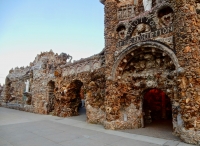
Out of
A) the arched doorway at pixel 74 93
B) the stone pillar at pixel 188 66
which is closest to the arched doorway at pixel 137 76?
the stone pillar at pixel 188 66

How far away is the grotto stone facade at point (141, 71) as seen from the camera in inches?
200

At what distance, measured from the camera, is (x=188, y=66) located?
5.03 m

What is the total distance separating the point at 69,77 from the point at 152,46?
673 centimetres

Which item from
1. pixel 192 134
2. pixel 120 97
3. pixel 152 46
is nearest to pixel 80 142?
pixel 120 97

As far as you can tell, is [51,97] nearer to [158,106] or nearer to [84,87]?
[84,87]

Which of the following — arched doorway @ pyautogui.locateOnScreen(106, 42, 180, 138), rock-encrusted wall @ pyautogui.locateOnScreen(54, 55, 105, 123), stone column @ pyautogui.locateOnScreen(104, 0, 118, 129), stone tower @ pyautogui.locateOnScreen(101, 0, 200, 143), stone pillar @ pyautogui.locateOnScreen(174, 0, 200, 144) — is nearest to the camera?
stone pillar @ pyautogui.locateOnScreen(174, 0, 200, 144)

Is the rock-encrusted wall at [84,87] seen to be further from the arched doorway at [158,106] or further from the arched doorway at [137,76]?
the arched doorway at [158,106]

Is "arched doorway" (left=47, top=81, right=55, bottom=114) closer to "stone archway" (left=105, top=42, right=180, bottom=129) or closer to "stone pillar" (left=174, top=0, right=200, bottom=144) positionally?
"stone archway" (left=105, top=42, right=180, bottom=129)

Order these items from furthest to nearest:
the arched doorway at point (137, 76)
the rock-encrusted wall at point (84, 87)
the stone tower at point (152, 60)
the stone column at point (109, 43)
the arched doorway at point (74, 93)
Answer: the arched doorway at point (74, 93)
the rock-encrusted wall at point (84, 87)
the stone column at point (109, 43)
the arched doorway at point (137, 76)
the stone tower at point (152, 60)

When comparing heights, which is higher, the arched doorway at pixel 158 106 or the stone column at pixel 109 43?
the stone column at pixel 109 43

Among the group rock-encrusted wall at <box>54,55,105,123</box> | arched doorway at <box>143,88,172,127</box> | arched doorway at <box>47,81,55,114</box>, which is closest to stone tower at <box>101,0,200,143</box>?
arched doorway at <box>143,88,172,127</box>

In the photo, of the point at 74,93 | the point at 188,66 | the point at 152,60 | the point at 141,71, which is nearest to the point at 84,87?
the point at 74,93

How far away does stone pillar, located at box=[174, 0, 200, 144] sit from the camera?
4.80 metres

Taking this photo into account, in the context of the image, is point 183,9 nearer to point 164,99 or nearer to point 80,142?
point 80,142
